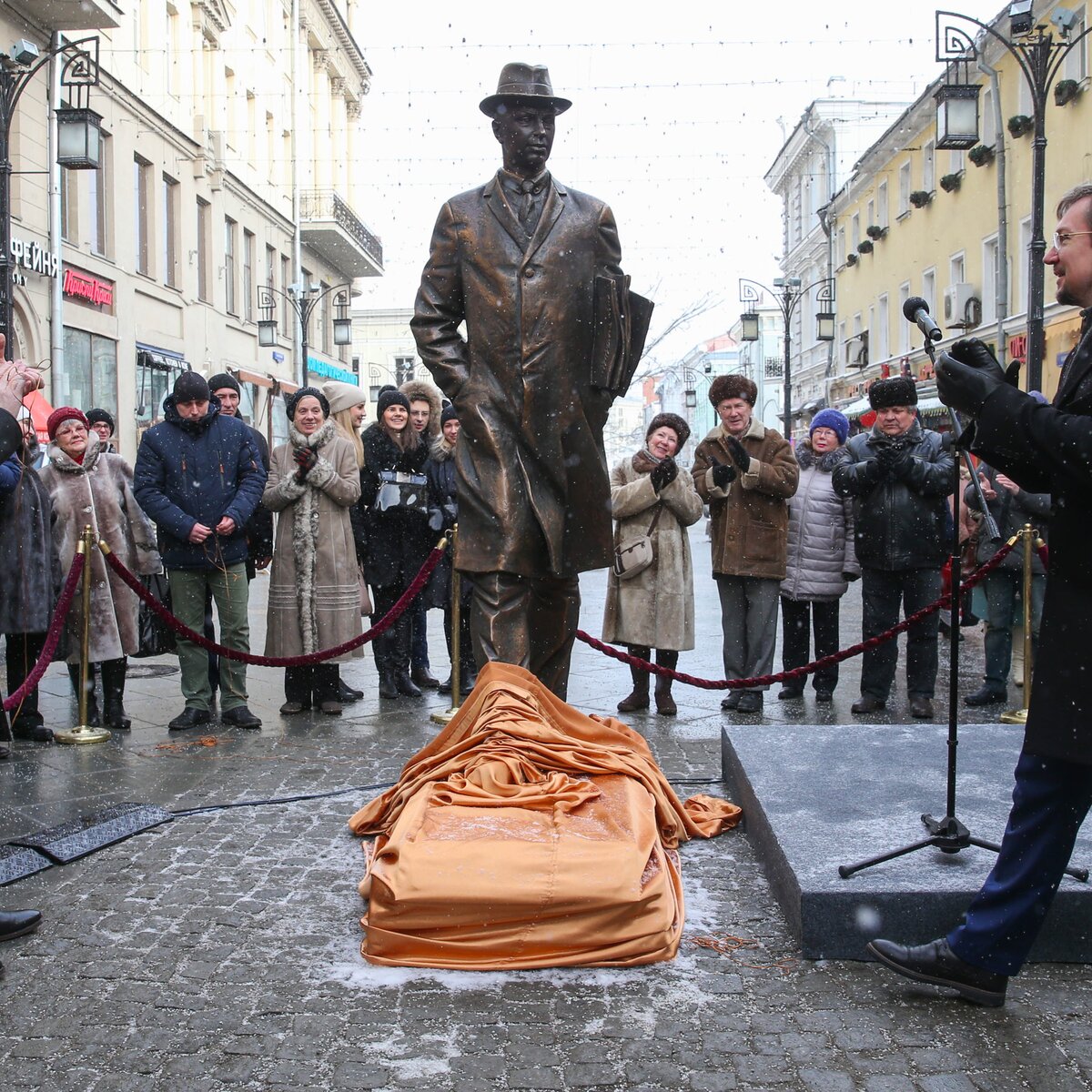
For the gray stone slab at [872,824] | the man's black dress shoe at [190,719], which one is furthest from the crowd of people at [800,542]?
the man's black dress shoe at [190,719]

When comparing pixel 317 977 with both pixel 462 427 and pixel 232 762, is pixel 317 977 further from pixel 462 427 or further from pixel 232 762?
pixel 232 762

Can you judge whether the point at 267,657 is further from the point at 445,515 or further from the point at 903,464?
the point at 903,464

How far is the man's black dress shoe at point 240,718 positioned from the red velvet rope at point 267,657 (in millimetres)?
270

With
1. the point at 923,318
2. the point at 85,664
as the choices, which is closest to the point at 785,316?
the point at 85,664

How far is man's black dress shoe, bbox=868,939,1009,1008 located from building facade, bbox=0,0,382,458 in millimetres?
14555

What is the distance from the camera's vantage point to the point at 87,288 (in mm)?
21750

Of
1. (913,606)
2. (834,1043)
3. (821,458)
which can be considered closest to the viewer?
(834,1043)

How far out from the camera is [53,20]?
65.6 feet

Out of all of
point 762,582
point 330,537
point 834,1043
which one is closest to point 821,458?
point 762,582

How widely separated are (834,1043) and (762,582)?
15.2ft

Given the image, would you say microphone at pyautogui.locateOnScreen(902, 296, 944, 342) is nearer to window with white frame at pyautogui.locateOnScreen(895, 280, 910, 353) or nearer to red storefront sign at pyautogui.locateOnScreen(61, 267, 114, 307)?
red storefront sign at pyautogui.locateOnScreen(61, 267, 114, 307)

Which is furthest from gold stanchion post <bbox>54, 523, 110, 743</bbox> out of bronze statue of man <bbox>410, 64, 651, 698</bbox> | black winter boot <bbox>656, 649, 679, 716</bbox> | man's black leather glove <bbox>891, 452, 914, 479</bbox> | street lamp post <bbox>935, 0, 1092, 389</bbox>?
street lamp post <bbox>935, 0, 1092, 389</bbox>

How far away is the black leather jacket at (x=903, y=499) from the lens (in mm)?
7199

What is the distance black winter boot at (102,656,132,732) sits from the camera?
7.16 m
